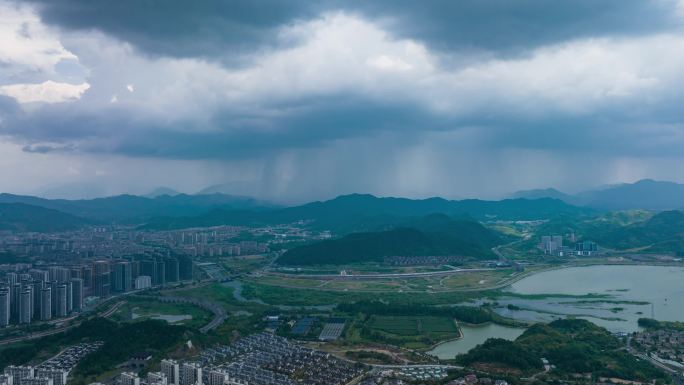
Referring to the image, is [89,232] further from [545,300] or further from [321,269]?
[545,300]

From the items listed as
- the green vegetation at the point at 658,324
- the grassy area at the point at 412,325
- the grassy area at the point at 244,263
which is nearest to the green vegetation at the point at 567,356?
the green vegetation at the point at 658,324

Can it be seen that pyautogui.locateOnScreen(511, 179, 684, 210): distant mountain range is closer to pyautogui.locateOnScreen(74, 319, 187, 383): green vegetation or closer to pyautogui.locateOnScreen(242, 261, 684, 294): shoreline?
pyautogui.locateOnScreen(242, 261, 684, 294): shoreline

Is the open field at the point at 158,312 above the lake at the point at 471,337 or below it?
above

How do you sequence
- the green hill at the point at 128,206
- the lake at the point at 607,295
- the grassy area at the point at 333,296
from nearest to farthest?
1. the lake at the point at 607,295
2. the grassy area at the point at 333,296
3. the green hill at the point at 128,206

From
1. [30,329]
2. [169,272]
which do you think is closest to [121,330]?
[30,329]

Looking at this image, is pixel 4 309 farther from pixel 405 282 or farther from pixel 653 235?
pixel 653 235

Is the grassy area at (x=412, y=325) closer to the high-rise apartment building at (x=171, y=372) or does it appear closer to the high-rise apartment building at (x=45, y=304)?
the high-rise apartment building at (x=171, y=372)

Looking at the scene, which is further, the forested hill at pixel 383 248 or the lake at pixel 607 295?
the forested hill at pixel 383 248
